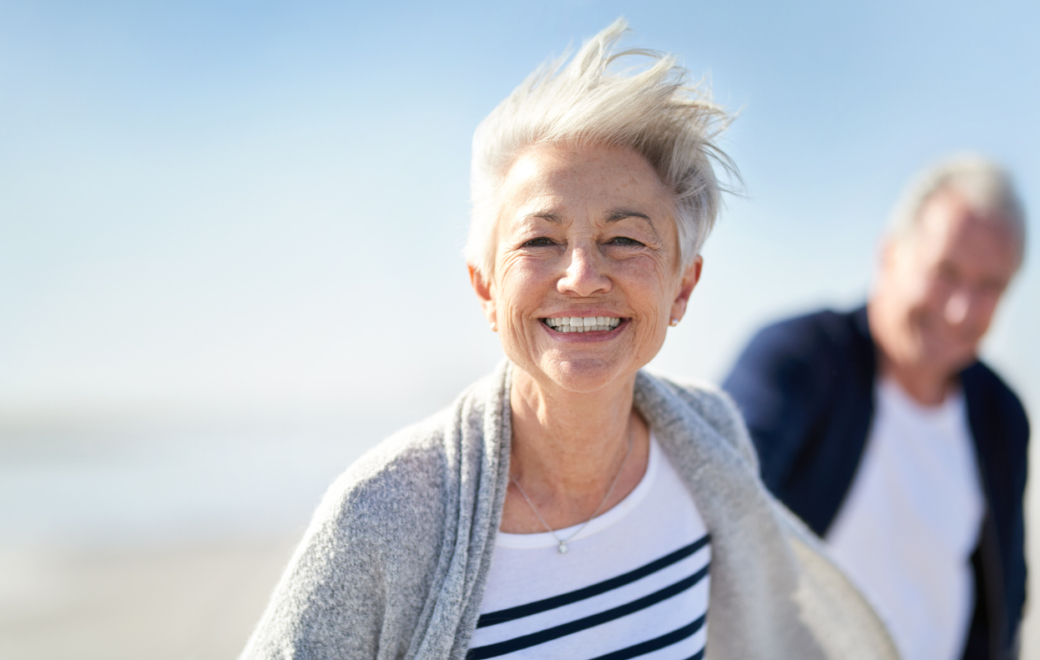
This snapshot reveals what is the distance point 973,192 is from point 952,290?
0.47 m

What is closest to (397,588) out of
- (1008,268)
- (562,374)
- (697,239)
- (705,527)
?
(562,374)

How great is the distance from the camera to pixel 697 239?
1683 millimetres

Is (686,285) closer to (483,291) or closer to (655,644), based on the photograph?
(483,291)

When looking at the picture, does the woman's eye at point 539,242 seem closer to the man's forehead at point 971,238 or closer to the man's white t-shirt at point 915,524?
the man's white t-shirt at point 915,524

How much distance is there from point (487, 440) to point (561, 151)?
0.67 meters

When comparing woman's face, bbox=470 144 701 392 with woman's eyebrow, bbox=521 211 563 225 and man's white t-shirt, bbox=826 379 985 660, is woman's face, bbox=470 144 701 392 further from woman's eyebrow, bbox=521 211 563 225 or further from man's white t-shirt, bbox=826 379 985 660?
man's white t-shirt, bbox=826 379 985 660

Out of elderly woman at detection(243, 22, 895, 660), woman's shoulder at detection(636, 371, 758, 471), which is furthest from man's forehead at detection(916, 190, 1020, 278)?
elderly woman at detection(243, 22, 895, 660)

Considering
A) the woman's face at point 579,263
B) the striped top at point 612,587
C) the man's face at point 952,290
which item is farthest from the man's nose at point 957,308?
the woman's face at point 579,263

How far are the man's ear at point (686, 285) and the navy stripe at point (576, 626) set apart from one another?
0.69 metres

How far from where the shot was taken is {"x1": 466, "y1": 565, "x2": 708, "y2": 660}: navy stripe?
147 centimetres

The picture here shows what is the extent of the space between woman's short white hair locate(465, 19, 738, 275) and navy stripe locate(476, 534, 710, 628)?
756 mm

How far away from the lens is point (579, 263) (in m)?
1.40

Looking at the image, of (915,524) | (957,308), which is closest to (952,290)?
(957,308)

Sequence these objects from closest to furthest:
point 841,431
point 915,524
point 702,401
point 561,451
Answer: point 561,451
point 702,401
point 841,431
point 915,524
